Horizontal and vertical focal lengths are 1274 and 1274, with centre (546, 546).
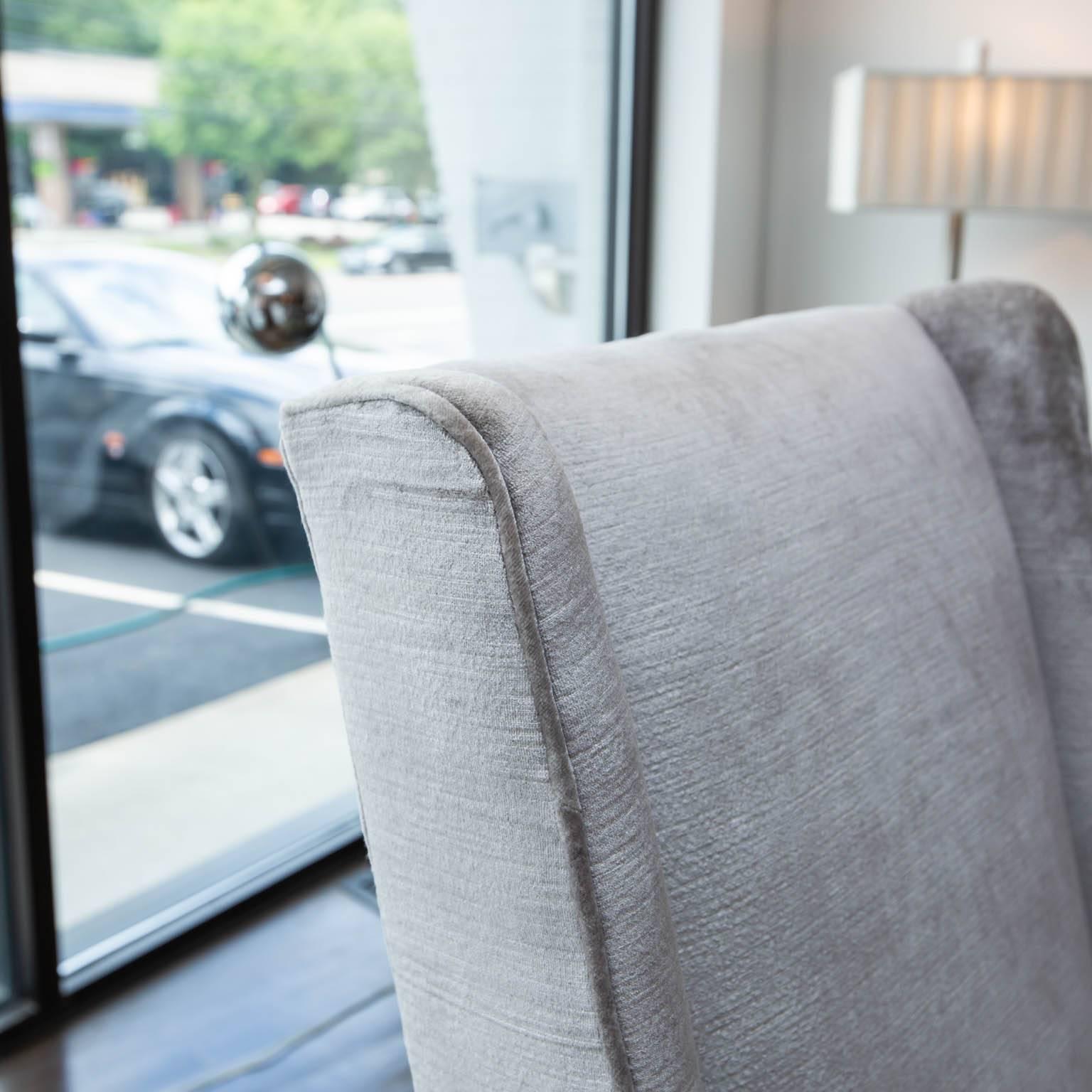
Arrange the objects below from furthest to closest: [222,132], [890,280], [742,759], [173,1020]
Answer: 1. [890,280]
2. [222,132]
3. [173,1020]
4. [742,759]

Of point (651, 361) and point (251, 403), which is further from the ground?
point (651, 361)

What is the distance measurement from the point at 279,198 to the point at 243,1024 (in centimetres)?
111

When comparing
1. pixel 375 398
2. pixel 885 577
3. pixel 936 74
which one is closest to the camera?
pixel 375 398

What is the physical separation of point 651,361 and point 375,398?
7.9 inches

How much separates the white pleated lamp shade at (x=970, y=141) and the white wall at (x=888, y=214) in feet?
0.78

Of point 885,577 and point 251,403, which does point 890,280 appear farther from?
point 885,577

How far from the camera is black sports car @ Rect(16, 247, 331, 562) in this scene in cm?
158

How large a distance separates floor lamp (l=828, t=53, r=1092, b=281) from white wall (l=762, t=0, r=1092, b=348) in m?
0.23

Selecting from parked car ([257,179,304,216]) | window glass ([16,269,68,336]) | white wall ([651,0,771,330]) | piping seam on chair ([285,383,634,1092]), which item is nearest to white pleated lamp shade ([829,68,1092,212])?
white wall ([651,0,771,330])

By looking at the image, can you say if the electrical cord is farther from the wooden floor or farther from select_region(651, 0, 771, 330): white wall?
select_region(651, 0, 771, 330): white wall

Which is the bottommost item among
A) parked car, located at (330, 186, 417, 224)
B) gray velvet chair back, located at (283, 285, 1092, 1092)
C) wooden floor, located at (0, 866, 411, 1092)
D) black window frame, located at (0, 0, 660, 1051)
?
wooden floor, located at (0, 866, 411, 1092)

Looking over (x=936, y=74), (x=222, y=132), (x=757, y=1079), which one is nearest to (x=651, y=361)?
(x=757, y=1079)

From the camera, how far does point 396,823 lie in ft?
1.65

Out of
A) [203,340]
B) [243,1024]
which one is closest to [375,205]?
[203,340]
